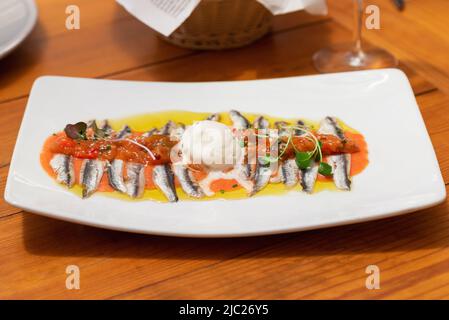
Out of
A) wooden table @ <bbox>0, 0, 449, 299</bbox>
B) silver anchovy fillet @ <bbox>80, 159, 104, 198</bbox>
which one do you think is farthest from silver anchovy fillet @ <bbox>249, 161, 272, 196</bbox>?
silver anchovy fillet @ <bbox>80, 159, 104, 198</bbox>

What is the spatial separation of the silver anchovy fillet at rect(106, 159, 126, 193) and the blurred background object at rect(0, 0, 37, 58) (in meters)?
0.79

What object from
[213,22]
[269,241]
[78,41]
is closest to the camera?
[269,241]

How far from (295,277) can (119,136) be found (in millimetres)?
682

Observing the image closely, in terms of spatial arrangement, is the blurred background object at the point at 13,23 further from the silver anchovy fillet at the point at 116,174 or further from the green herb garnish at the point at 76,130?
the silver anchovy fillet at the point at 116,174

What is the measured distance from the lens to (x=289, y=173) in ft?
5.42

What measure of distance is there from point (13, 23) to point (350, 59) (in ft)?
4.07

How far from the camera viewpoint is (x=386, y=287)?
1430 mm

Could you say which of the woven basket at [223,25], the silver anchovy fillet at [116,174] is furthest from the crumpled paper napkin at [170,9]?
the silver anchovy fillet at [116,174]

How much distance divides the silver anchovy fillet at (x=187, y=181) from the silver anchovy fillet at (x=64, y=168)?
0.27 m

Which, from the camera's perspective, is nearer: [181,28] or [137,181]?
[137,181]

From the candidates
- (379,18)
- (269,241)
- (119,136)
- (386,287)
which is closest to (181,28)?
(119,136)

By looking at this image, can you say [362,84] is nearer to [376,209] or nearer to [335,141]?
[335,141]

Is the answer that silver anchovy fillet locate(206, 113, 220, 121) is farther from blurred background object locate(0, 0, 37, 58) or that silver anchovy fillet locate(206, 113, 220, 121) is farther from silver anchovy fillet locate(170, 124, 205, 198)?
blurred background object locate(0, 0, 37, 58)

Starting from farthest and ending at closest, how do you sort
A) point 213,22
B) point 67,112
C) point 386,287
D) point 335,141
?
point 213,22, point 67,112, point 335,141, point 386,287
